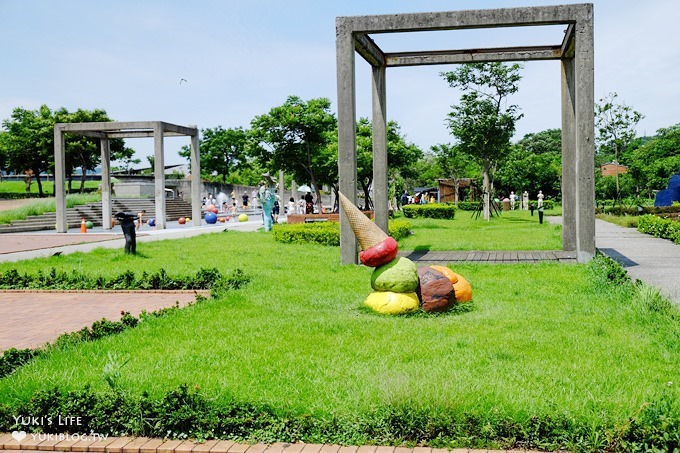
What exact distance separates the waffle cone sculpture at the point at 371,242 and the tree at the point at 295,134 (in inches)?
868

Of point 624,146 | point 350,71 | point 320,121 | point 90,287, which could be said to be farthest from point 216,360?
point 624,146

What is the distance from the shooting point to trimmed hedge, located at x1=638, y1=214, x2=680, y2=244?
16125 mm

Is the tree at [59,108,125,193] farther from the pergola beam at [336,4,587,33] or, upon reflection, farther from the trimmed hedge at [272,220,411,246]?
the pergola beam at [336,4,587,33]

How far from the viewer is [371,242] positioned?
7.05 meters

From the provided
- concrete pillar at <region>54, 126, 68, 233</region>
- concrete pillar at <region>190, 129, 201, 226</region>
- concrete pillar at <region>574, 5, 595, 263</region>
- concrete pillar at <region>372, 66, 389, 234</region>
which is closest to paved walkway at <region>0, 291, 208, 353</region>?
concrete pillar at <region>372, 66, 389, 234</region>

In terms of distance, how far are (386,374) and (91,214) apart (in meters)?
28.2

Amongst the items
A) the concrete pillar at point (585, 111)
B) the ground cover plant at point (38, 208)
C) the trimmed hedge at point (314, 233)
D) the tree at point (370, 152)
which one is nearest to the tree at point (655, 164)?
the tree at point (370, 152)

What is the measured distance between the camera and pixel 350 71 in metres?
10.7

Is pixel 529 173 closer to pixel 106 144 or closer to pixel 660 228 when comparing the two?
pixel 106 144

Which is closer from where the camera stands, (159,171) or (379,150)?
(379,150)

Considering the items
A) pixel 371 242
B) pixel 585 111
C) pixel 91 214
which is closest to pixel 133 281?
pixel 371 242

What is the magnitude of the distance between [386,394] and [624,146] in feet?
120

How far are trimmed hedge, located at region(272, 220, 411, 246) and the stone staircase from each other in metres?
13.3

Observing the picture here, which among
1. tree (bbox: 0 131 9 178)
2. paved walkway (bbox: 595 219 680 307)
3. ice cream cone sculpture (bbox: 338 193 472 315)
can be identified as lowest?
paved walkway (bbox: 595 219 680 307)
